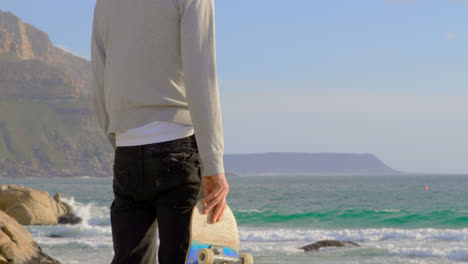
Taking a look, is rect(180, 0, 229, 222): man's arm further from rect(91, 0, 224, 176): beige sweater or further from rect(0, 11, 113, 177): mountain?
rect(0, 11, 113, 177): mountain

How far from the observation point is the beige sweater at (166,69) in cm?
→ 211

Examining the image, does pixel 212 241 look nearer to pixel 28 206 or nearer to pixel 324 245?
pixel 324 245

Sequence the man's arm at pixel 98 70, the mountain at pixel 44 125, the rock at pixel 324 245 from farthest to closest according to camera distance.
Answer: the mountain at pixel 44 125 < the rock at pixel 324 245 < the man's arm at pixel 98 70

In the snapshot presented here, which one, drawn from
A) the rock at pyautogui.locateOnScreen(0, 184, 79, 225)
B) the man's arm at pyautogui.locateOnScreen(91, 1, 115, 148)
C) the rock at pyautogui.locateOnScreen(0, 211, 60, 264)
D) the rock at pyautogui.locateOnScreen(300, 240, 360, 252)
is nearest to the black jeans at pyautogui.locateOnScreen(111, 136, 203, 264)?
the man's arm at pyautogui.locateOnScreen(91, 1, 115, 148)

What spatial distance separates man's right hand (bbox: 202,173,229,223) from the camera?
2.10 metres

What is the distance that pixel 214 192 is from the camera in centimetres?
210

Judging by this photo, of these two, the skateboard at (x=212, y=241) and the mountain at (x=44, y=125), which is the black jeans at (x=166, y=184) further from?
the mountain at (x=44, y=125)

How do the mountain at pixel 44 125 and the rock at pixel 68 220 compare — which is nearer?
the rock at pixel 68 220

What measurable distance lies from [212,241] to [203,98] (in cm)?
51

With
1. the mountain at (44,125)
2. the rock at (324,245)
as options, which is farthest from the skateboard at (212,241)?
the mountain at (44,125)

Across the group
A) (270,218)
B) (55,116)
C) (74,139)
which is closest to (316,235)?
(270,218)

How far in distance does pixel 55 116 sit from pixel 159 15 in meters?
169

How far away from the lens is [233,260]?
7.20 ft

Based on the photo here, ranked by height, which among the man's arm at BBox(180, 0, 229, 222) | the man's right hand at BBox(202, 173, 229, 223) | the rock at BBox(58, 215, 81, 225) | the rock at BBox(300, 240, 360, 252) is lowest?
the rock at BBox(58, 215, 81, 225)
